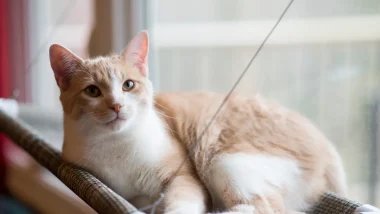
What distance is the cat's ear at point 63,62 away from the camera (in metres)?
1.12

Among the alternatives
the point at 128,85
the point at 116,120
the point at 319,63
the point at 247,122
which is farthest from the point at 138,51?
the point at 319,63

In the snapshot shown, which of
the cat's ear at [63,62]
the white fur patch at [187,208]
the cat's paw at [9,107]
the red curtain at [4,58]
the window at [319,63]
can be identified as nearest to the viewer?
the white fur patch at [187,208]

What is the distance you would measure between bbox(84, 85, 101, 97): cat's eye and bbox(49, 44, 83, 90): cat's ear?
8 centimetres

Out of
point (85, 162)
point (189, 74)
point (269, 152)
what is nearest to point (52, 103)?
point (189, 74)

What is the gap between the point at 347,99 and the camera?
51.8 inches

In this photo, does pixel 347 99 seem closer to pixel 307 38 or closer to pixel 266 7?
pixel 307 38

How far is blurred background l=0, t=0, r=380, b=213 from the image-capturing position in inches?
49.6

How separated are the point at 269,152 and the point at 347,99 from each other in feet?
1.05

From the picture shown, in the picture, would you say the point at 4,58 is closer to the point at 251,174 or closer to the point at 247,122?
the point at 247,122

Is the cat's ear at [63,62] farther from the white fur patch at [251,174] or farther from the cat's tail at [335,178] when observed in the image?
the cat's tail at [335,178]

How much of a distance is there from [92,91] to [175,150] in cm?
26

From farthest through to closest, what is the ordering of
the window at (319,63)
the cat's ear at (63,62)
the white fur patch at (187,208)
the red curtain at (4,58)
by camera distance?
the red curtain at (4,58) < the window at (319,63) < the cat's ear at (63,62) < the white fur patch at (187,208)

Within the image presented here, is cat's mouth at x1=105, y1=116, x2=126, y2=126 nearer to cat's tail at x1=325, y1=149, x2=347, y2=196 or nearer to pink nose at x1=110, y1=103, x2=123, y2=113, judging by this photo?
pink nose at x1=110, y1=103, x2=123, y2=113

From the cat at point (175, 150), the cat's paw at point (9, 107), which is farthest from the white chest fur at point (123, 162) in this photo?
the cat's paw at point (9, 107)
